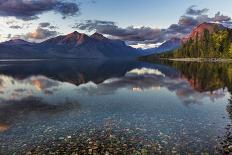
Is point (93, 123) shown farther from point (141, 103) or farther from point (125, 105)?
point (141, 103)

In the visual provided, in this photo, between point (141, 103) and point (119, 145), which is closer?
point (119, 145)

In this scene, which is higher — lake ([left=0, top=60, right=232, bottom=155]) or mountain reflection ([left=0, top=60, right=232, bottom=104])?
mountain reflection ([left=0, top=60, right=232, bottom=104])

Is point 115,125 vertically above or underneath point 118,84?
underneath

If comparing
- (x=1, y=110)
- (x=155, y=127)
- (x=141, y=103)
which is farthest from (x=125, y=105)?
(x=1, y=110)

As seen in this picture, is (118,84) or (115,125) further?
(118,84)

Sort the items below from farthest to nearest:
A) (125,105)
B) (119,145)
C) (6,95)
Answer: (6,95), (125,105), (119,145)

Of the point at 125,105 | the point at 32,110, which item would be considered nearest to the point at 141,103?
the point at 125,105

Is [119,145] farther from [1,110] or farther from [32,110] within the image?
[1,110]

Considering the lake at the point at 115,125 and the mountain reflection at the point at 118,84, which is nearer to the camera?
the lake at the point at 115,125

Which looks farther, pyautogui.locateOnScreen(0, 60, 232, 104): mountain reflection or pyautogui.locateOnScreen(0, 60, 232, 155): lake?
pyautogui.locateOnScreen(0, 60, 232, 104): mountain reflection

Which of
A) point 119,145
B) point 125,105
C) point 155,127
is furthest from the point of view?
point 125,105

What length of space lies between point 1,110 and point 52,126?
46.6ft

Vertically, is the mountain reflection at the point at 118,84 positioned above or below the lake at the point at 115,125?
above

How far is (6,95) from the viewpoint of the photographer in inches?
2314
